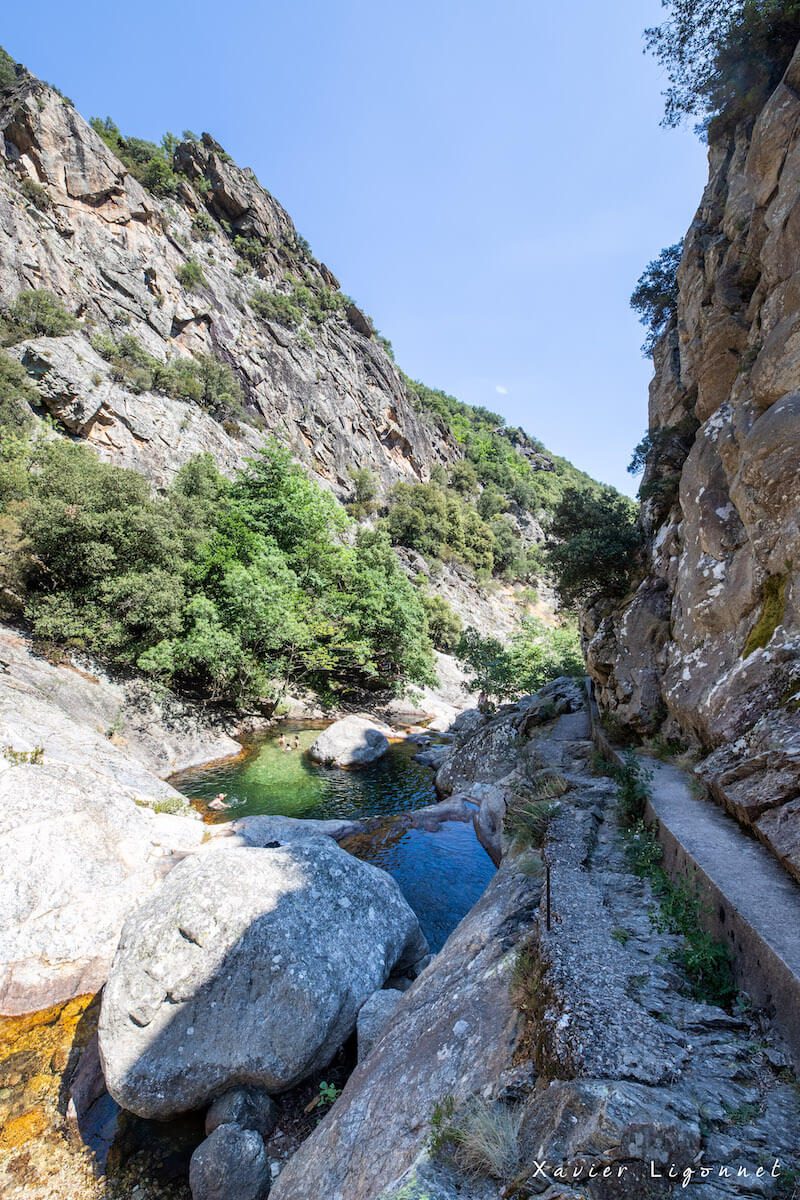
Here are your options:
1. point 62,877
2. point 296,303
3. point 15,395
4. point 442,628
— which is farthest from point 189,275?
point 62,877

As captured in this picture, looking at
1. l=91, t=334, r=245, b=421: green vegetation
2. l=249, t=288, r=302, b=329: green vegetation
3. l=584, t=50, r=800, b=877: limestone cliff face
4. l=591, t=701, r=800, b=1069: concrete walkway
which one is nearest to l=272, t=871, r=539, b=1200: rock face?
l=591, t=701, r=800, b=1069: concrete walkway

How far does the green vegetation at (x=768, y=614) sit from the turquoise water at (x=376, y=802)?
22.1 ft

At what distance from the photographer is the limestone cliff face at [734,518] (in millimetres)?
6098

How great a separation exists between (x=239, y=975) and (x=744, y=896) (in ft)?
17.5

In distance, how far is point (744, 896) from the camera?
4.06 m

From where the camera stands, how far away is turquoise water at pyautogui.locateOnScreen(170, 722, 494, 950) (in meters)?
9.55

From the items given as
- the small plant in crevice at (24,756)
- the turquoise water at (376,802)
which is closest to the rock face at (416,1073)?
the turquoise water at (376,802)

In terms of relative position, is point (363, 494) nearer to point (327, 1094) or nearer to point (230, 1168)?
point (327, 1094)

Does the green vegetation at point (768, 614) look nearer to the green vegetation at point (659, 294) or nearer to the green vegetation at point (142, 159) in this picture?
the green vegetation at point (659, 294)

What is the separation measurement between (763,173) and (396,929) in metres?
15.1

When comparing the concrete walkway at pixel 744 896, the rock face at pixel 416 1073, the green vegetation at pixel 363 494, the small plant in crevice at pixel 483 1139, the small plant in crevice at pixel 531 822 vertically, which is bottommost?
the rock face at pixel 416 1073

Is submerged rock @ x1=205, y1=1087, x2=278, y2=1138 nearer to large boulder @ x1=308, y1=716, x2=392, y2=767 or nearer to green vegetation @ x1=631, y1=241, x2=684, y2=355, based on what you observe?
large boulder @ x1=308, y1=716, x2=392, y2=767

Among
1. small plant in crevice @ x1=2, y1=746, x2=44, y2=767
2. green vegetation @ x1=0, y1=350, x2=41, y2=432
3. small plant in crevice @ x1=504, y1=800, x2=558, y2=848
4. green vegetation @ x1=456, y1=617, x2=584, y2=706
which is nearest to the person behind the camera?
small plant in crevice @ x1=504, y1=800, x2=558, y2=848

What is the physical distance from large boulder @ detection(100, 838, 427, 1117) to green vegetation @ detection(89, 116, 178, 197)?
62.7 meters
